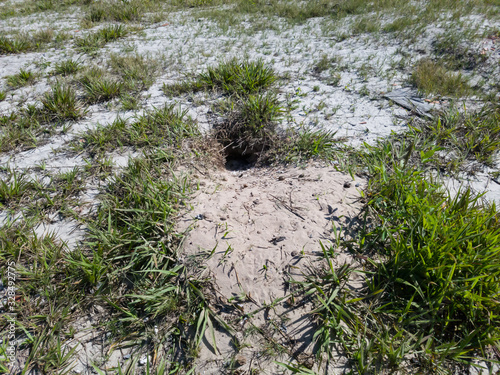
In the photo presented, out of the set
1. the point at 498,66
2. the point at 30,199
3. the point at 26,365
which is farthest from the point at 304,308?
the point at 498,66

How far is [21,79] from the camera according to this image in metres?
4.81

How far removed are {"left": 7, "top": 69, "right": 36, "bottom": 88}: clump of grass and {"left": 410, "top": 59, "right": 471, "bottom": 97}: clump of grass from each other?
20.1 feet

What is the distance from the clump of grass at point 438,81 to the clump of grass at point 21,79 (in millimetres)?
6137

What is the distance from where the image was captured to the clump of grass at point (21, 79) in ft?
15.6

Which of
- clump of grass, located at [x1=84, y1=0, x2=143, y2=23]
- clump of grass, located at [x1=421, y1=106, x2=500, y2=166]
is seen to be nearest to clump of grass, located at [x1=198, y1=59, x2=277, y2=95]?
clump of grass, located at [x1=421, y1=106, x2=500, y2=166]

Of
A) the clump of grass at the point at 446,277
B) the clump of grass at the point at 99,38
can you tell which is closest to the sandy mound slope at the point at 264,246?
the clump of grass at the point at 446,277

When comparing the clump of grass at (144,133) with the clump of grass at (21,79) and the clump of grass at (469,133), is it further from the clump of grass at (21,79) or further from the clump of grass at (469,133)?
the clump of grass at (469,133)

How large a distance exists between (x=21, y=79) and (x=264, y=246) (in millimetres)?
5122

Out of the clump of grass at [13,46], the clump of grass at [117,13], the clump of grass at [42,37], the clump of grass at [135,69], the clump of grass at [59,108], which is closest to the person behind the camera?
the clump of grass at [59,108]

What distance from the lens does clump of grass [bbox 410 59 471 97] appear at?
13.4 ft

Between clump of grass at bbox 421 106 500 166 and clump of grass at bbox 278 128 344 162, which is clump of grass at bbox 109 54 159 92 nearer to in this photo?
clump of grass at bbox 278 128 344 162

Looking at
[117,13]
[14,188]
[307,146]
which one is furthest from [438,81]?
[117,13]

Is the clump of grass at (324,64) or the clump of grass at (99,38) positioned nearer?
the clump of grass at (324,64)

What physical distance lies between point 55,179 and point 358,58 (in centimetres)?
494
